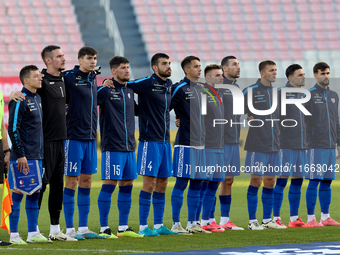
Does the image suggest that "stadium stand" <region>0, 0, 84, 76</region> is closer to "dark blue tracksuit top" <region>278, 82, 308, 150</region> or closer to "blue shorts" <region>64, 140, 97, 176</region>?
"dark blue tracksuit top" <region>278, 82, 308, 150</region>

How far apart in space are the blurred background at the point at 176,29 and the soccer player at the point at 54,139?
16267 mm

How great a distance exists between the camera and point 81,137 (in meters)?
6.79

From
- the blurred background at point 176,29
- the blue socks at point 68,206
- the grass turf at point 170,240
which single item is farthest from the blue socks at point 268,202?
the blurred background at point 176,29

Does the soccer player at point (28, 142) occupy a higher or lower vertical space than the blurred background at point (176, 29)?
lower

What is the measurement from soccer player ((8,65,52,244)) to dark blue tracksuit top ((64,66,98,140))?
0.52m

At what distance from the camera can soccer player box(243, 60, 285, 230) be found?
7.97 meters

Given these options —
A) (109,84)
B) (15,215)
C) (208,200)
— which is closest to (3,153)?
(15,215)

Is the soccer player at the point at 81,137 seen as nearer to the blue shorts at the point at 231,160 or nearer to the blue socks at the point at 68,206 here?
the blue socks at the point at 68,206

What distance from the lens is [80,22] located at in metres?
25.2

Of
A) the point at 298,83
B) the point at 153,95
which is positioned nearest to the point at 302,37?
the point at 298,83

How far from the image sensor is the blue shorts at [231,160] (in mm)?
7996

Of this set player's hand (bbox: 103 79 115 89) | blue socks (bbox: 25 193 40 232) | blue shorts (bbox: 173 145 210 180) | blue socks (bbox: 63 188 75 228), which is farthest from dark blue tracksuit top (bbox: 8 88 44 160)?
blue shorts (bbox: 173 145 210 180)

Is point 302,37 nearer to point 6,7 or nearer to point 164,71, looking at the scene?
point 6,7

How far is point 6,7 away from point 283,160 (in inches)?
773
